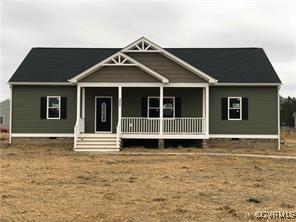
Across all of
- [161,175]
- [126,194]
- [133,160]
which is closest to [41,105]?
[133,160]

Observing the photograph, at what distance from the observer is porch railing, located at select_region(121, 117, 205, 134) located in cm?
2381

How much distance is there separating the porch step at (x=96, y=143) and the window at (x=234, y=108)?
6764 mm

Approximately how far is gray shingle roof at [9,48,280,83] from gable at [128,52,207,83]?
248cm

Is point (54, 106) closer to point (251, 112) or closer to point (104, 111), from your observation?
point (104, 111)

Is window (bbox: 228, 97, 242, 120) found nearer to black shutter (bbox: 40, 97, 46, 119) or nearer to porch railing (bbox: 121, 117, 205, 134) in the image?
porch railing (bbox: 121, 117, 205, 134)

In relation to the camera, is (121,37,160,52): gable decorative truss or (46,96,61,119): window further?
(46,96,61,119): window

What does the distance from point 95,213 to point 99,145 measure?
14331 millimetres

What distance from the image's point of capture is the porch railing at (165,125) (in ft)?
78.1

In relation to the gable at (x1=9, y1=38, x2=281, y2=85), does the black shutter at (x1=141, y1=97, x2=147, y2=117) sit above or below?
below

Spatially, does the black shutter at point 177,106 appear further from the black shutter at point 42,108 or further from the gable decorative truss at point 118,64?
the black shutter at point 42,108

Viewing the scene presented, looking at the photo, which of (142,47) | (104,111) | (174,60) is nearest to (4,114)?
(104,111)

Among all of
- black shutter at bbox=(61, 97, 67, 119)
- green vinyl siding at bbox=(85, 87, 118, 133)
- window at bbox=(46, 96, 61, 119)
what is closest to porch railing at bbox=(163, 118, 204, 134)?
green vinyl siding at bbox=(85, 87, 118, 133)

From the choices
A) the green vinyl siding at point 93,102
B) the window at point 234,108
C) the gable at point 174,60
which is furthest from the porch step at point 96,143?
the window at point 234,108

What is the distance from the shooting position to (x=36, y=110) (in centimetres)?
2552
